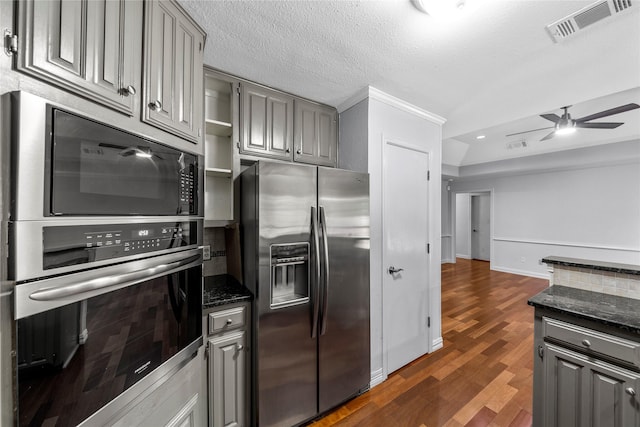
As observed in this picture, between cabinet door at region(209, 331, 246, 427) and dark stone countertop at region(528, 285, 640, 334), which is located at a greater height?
dark stone countertop at region(528, 285, 640, 334)

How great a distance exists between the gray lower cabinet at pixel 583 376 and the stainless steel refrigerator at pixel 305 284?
111 centimetres

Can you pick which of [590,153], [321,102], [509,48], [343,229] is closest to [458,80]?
[509,48]

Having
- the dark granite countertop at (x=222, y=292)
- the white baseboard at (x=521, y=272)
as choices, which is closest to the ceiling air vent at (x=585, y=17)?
the dark granite countertop at (x=222, y=292)

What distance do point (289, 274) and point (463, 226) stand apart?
7703 mm

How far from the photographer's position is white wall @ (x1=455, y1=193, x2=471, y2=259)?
25.1 feet

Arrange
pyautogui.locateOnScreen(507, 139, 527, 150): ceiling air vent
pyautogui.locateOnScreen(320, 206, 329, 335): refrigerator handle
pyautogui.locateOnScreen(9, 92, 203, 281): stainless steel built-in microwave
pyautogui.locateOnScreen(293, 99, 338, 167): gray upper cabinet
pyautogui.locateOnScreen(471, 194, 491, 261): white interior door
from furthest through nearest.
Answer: pyautogui.locateOnScreen(471, 194, 491, 261): white interior door → pyautogui.locateOnScreen(507, 139, 527, 150): ceiling air vent → pyautogui.locateOnScreen(293, 99, 338, 167): gray upper cabinet → pyautogui.locateOnScreen(320, 206, 329, 335): refrigerator handle → pyautogui.locateOnScreen(9, 92, 203, 281): stainless steel built-in microwave

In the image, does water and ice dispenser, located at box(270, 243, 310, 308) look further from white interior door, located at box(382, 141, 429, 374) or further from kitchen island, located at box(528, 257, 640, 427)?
kitchen island, located at box(528, 257, 640, 427)

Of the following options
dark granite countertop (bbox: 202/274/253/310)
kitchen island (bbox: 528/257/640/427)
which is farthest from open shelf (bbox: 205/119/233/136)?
kitchen island (bbox: 528/257/640/427)

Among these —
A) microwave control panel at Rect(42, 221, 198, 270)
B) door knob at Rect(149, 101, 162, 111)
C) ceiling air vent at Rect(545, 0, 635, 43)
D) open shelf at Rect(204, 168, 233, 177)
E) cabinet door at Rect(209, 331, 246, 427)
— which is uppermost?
ceiling air vent at Rect(545, 0, 635, 43)

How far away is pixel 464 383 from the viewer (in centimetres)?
216

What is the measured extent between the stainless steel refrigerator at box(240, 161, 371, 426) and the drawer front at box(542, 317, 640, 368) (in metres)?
1.15

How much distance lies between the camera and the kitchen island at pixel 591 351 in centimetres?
119

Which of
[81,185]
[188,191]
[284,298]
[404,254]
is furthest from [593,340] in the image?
[81,185]

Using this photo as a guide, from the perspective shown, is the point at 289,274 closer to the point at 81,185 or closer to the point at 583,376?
the point at 81,185
